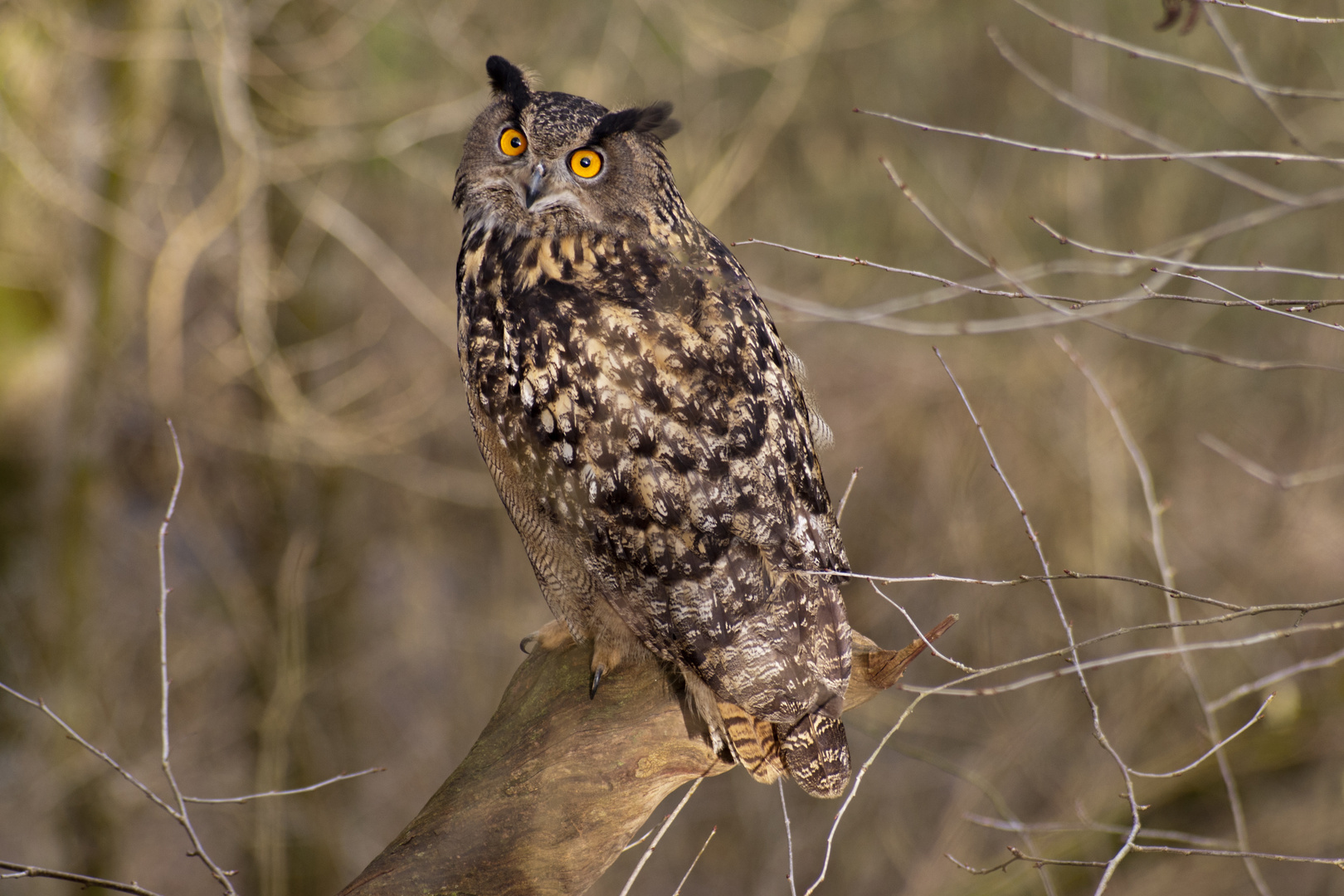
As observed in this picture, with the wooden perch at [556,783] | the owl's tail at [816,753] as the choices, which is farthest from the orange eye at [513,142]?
the owl's tail at [816,753]

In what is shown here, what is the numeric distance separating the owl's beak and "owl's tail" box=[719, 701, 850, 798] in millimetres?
1276

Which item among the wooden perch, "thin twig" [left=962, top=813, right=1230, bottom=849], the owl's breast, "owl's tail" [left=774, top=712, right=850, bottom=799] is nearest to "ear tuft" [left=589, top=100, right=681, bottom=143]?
the owl's breast

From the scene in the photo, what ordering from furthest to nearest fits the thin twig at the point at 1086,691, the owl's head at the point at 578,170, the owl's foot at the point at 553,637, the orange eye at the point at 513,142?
the owl's foot at the point at 553,637
the orange eye at the point at 513,142
the owl's head at the point at 578,170
the thin twig at the point at 1086,691

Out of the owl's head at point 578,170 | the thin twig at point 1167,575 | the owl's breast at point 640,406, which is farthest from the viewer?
the owl's head at point 578,170

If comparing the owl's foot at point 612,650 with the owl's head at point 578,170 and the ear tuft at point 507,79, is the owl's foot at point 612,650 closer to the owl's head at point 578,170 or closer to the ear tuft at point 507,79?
the owl's head at point 578,170

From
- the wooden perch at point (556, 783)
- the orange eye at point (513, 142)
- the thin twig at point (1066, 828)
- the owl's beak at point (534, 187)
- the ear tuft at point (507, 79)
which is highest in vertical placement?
the ear tuft at point (507, 79)

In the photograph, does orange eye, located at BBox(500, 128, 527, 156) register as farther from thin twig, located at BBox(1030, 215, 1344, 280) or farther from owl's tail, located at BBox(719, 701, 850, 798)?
owl's tail, located at BBox(719, 701, 850, 798)

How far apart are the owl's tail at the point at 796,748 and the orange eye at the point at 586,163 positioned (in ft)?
4.30

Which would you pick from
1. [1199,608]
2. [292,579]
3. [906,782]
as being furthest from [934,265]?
[292,579]

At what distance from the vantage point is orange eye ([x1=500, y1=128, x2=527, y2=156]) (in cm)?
231

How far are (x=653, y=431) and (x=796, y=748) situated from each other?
0.85m

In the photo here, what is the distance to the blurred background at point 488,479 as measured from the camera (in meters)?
4.63

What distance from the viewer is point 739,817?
6.36 metres

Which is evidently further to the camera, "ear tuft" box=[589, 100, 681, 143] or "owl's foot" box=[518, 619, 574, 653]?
"owl's foot" box=[518, 619, 574, 653]
